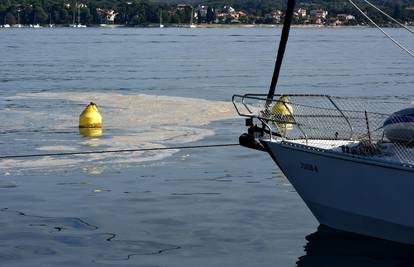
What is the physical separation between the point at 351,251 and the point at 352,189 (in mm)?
998

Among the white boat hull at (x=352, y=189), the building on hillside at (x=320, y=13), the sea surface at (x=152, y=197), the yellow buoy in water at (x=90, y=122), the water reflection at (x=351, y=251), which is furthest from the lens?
the building on hillside at (x=320, y=13)

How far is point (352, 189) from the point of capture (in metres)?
15.9

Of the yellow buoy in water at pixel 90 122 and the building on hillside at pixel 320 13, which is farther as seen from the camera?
the building on hillside at pixel 320 13

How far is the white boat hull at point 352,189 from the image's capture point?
15.2m

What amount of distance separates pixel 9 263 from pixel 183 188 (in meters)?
6.46

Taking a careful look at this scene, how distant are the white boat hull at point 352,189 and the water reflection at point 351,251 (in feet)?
0.50

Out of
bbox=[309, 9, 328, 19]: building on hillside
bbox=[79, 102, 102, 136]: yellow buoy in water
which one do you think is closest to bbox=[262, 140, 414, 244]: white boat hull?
bbox=[79, 102, 102, 136]: yellow buoy in water

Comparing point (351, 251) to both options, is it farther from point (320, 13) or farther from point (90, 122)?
point (320, 13)

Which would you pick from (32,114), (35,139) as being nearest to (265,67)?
(32,114)

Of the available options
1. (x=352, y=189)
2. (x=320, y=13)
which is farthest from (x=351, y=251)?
(x=320, y=13)

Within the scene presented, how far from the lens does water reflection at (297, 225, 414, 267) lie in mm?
15461

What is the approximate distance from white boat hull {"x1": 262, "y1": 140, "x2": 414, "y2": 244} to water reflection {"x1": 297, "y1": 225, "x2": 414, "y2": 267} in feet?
0.50

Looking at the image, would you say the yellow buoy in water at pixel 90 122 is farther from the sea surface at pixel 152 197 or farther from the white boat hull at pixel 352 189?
the white boat hull at pixel 352 189

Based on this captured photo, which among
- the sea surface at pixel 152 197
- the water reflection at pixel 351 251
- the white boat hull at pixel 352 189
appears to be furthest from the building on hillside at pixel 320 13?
the water reflection at pixel 351 251
